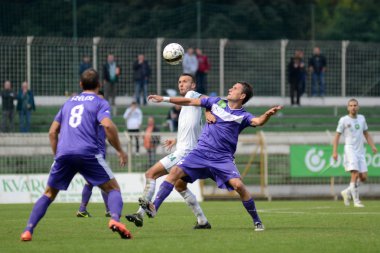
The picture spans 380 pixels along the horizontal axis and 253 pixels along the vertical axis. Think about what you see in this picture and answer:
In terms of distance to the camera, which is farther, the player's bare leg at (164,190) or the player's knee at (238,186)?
the player's bare leg at (164,190)

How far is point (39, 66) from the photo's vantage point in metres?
33.5

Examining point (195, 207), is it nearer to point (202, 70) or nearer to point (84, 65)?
point (84, 65)

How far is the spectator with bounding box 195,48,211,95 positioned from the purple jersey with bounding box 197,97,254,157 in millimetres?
20867

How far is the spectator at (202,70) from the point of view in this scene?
35.2m

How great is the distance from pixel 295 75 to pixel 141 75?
5658mm

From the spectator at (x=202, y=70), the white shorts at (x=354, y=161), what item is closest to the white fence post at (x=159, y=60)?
the spectator at (x=202, y=70)

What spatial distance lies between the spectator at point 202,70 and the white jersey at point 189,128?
1916 centimetres

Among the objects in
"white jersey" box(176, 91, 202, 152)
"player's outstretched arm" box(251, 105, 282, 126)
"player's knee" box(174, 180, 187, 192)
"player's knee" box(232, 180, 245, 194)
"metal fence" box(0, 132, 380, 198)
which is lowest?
"metal fence" box(0, 132, 380, 198)

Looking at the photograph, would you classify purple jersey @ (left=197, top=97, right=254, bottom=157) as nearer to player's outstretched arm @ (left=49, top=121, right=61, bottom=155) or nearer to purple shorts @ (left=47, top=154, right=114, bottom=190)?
purple shorts @ (left=47, top=154, right=114, bottom=190)

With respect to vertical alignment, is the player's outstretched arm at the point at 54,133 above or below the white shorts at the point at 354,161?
above

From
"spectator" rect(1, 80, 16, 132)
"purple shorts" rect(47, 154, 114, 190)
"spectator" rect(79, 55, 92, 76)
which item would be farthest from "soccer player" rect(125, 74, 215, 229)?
"spectator" rect(79, 55, 92, 76)

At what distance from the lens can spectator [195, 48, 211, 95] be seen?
1384 inches

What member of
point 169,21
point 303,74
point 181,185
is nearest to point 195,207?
point 181,185

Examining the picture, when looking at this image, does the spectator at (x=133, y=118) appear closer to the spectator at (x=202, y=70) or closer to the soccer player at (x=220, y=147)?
the spectator at (x=202, y=70)
